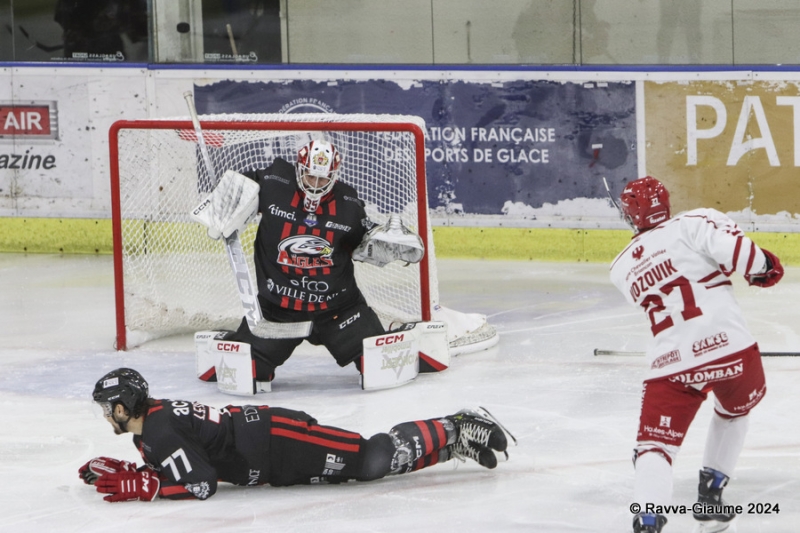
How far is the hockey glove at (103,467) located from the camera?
4.07 m

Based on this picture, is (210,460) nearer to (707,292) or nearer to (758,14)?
(707,292)

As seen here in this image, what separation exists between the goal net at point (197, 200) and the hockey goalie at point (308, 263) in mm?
537

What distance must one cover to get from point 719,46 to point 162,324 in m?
3.93

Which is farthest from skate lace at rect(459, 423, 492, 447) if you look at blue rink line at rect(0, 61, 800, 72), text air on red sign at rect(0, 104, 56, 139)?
text air on red sign at rect(0, 104, 56, 139)

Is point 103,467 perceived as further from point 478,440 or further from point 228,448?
point 478,440

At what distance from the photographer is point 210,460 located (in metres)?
3.96

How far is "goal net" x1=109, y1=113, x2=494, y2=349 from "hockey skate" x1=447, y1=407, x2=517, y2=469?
169 centimetres

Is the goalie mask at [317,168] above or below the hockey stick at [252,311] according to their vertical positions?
above

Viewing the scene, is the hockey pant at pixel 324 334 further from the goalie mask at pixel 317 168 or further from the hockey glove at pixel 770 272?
the hockey glove at pixel 770 272

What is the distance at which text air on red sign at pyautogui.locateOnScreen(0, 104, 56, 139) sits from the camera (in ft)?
29.0

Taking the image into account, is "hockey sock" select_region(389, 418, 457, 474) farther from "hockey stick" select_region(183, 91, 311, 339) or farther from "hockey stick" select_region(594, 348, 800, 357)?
"hockey stick" select_region(594, 348, 800, 357)

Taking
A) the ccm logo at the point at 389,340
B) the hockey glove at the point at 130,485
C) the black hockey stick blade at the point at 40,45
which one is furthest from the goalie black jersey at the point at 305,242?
the black hockey stick blade at the point at 40,45

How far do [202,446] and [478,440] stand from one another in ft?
3.08

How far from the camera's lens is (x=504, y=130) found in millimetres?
8297
